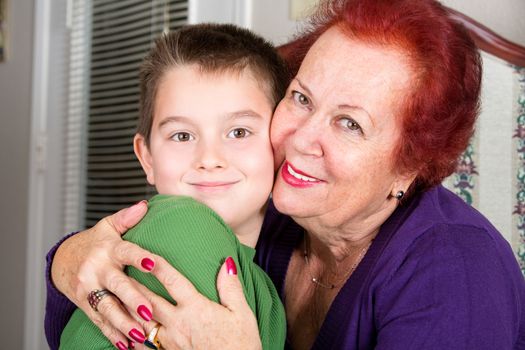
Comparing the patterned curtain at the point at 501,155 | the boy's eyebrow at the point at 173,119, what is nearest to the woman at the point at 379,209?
the boy's eyebrow at the point at 173,119

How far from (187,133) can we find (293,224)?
498 mm

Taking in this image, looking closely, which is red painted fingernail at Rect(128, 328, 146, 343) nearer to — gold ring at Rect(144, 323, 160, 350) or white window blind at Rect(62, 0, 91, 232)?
gold ring at Rect(144, 323, 160, 350)

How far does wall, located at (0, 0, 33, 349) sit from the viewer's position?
4066mm

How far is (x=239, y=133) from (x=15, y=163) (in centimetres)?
321

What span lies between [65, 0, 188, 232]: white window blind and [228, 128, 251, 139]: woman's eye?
1.82 metres

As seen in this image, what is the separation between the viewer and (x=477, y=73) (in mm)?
1322

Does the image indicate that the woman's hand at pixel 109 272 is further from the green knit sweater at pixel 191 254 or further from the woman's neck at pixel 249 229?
the woman's neck at pixel 249 229

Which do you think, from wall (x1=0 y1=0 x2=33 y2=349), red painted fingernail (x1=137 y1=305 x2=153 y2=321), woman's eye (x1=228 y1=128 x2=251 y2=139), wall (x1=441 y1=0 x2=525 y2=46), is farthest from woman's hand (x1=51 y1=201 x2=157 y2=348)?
wall (x1=0 y1=0 x2=33 y2=349)

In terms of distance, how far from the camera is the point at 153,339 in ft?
3.68

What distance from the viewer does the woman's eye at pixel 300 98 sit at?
139 centimetres

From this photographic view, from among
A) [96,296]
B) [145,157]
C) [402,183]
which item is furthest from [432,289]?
[145,157]

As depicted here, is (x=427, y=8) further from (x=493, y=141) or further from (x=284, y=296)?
(x=284, y=296)

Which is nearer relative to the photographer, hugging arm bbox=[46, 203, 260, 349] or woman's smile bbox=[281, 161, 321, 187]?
hugging arm bbox=[46, 203, 260, 349]

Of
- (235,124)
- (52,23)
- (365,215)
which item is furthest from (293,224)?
(52,23)
